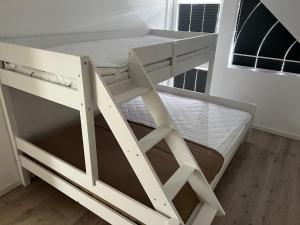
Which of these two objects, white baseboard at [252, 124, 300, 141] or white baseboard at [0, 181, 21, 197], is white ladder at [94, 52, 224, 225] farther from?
white baseboard at [252, 124, 300, 141]

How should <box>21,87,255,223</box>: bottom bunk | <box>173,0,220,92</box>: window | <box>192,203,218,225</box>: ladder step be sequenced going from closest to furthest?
<box>192,203,218,225</box>: ladder step → <box>21,87,255,223</box>: bottom bunk → <box>173,0,220,92</box>: window

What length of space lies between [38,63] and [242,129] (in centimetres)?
198

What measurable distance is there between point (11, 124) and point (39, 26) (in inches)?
33.3

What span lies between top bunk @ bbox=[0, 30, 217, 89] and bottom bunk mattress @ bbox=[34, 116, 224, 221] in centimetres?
62

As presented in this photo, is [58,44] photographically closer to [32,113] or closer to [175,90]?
[32,113]

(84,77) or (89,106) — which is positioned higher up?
(84,77)

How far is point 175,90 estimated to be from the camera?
3.19m

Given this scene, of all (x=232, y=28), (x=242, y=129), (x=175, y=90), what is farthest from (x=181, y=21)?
(x=242, y=129)

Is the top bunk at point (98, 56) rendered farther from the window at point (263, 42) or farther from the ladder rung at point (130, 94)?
the window at point (263, 42)

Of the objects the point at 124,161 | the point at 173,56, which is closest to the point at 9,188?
the point at 124,161

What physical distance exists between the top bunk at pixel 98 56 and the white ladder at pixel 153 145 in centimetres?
12

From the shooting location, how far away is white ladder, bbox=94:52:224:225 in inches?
45.7

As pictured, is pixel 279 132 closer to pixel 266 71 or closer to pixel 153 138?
pixel 266 71

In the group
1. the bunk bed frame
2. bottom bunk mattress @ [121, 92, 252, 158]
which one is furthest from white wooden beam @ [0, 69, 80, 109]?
bottom bunk mattress @ [121, 92, 252, 158]
